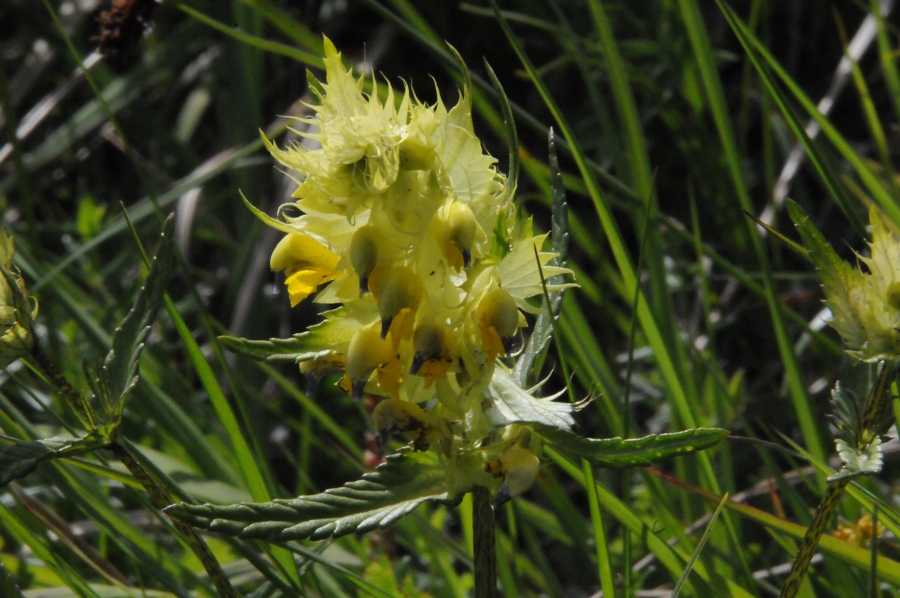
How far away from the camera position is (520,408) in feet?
2.23

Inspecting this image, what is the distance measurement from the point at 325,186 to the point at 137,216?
1.14m

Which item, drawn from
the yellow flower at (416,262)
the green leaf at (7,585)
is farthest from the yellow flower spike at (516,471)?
the green leaf at (7,585)

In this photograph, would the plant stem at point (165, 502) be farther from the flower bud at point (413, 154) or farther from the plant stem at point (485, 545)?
the flower bud at point (413, 154)

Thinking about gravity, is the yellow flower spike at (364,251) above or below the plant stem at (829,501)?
above

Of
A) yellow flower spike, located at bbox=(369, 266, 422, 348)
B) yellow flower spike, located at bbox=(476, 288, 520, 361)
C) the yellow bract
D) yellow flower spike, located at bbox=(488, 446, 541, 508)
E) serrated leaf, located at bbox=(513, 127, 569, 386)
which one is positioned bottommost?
the yellow bract

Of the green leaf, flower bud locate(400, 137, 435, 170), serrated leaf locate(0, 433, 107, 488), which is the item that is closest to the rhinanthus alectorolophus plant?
flower bud locate(400, 137, 435, 170)

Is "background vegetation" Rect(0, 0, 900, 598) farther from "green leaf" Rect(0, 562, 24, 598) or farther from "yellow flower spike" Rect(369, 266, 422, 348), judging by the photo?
"yellow flower spike" Rect(369, 266, 422, 348)

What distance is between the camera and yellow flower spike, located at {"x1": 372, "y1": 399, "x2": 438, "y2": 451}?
27.8 inches

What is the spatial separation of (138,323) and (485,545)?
0.36 m

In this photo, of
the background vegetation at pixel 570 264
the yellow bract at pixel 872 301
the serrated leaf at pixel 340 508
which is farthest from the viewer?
the background vegetation at pixel 570 264

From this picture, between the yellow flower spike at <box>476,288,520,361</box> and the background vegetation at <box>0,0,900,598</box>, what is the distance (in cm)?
14

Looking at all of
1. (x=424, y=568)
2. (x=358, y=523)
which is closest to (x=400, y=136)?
(x=358, y=523)

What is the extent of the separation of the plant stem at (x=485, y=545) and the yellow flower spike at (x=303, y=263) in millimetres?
223

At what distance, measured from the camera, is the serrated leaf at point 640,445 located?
628 millimetres
